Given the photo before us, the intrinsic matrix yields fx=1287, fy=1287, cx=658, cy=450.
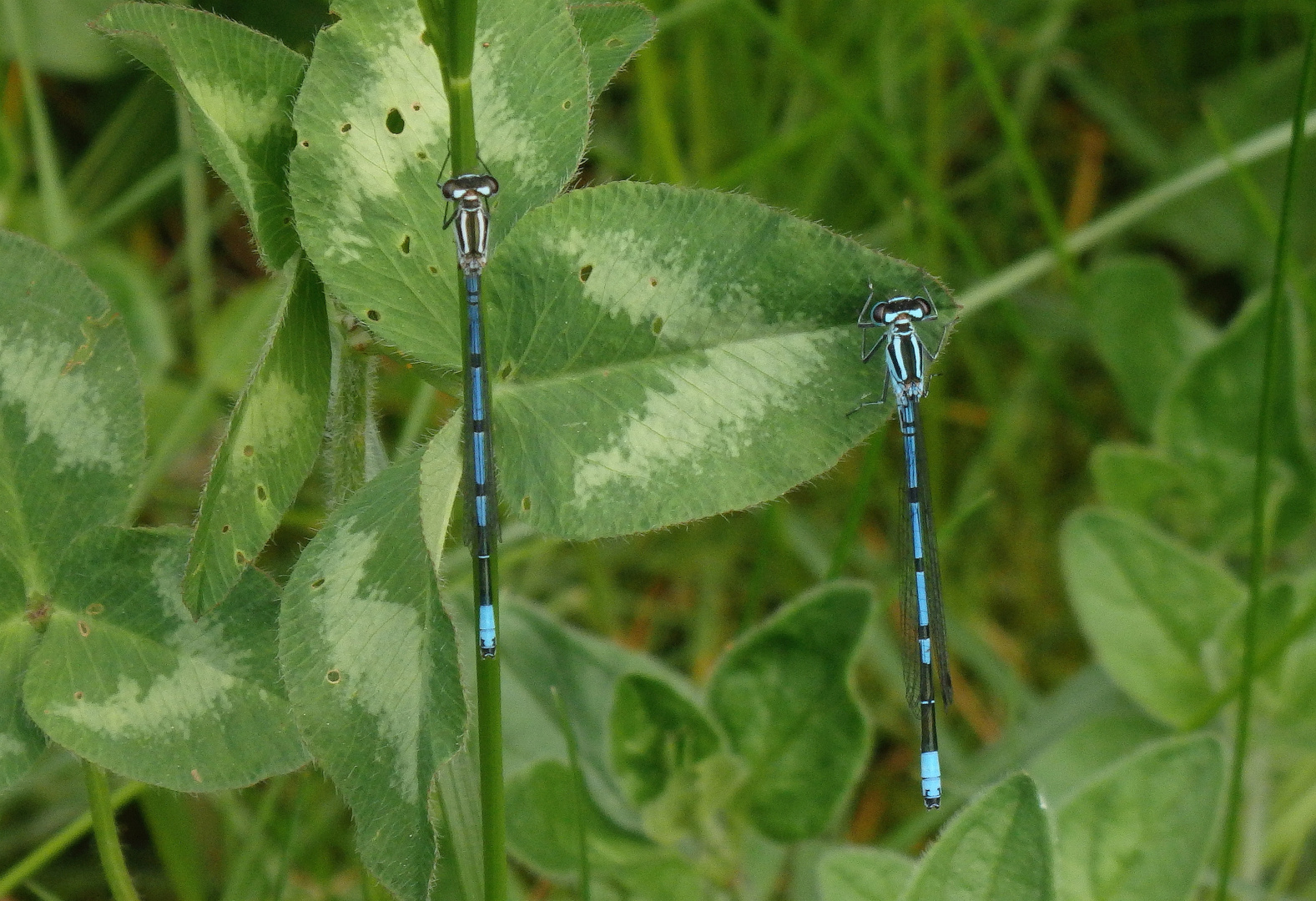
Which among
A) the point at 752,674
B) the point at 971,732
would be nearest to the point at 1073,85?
the point at 971,732

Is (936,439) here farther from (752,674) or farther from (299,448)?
(299,448)

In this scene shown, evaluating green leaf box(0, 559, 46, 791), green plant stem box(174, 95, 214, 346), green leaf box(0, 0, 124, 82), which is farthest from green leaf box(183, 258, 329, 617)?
green leaf box(0, 0, 124, 82)

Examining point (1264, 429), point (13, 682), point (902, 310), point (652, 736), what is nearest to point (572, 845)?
point (652, 736)

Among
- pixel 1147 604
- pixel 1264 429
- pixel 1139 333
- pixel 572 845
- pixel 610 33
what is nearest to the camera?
pixel 610 33

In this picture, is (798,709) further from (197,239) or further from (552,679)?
(197,239)

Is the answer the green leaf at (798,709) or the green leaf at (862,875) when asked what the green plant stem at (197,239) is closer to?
the green leaf at (798,709)

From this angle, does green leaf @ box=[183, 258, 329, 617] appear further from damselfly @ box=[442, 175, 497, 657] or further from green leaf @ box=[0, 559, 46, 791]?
green leaf @ box=[0, 559, 46, 791]

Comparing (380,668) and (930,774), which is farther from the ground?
(380,668)

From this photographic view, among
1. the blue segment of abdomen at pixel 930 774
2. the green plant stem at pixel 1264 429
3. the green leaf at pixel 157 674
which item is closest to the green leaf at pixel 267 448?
the green leaf at pixel 157 674
